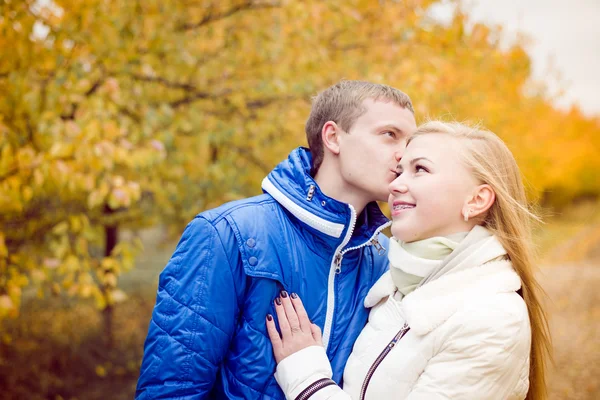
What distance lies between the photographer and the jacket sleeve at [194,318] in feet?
6.18

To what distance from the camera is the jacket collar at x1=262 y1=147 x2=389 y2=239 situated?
2084mm

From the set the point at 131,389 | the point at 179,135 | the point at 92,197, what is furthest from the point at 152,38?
the point at 131,389

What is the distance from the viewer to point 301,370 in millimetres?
1883

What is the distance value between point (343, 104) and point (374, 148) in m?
0.27

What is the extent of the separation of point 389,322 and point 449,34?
2.94 metres

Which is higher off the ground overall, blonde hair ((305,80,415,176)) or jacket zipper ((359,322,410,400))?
blonde hair ((305,80,415,176))

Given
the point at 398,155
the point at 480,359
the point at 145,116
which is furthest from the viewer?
the point at 145,116

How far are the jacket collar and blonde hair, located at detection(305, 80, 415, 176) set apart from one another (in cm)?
24

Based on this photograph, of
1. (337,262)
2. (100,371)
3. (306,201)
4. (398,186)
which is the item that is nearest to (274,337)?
(337,262)

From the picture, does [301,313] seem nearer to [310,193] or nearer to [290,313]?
[290,313]

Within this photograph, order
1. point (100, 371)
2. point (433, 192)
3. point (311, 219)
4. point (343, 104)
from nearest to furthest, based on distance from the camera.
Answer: point (433, 192)
point (311, 219)
point (343, 104)
point (100, 371)

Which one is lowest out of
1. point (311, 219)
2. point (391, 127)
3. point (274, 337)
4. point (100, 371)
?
point (100, 371)

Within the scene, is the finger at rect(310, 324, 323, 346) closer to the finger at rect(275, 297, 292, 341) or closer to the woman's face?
the finger at rect(275, 297, 292, 341)

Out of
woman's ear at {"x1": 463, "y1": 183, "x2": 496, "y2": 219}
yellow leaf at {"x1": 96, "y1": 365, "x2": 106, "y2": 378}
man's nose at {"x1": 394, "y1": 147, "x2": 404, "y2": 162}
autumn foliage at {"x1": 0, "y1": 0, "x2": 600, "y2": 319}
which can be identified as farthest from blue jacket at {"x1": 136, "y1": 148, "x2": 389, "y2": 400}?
yellow leaf at {"x1": 96, "y1": 365, "x2": 106, "y2": 378}
